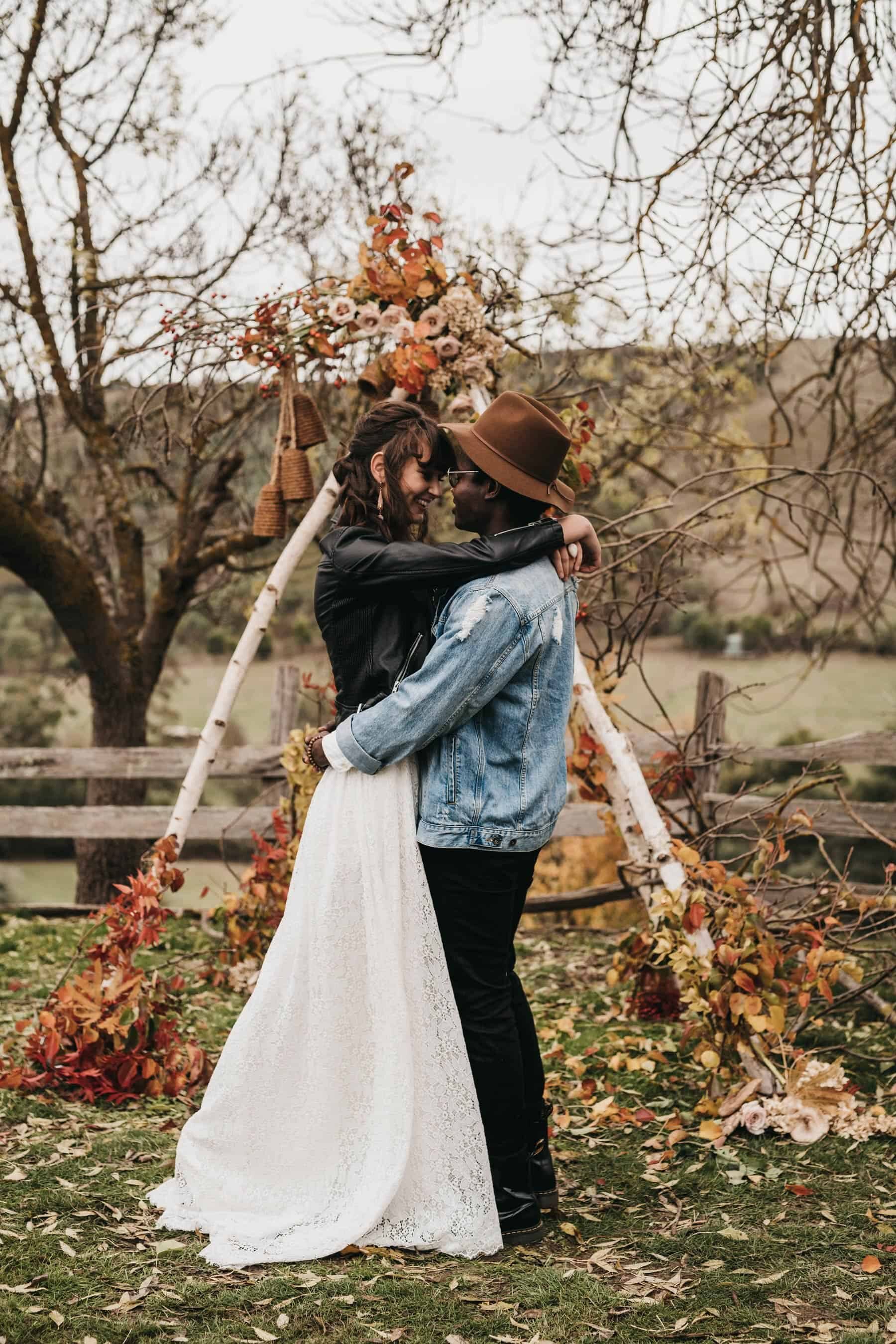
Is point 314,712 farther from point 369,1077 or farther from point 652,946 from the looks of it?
point 369,1077

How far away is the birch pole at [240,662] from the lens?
162 inches

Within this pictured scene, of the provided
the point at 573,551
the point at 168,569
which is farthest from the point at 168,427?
the point at 168,569

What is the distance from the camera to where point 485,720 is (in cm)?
285

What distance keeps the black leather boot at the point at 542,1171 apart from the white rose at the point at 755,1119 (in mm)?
756

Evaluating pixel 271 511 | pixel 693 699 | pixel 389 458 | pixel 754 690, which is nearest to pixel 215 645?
pixel 693 699

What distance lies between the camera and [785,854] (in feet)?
12.9

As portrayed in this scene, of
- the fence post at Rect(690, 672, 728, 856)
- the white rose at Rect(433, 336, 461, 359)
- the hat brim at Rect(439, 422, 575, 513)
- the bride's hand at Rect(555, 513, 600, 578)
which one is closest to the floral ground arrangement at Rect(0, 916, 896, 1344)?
the bride's hand at Rect(555, 513, 600, 578)

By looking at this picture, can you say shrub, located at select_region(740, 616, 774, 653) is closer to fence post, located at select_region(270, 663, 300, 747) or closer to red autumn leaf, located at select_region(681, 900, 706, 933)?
fence post, located at select_region(270, 663, 300, 747)

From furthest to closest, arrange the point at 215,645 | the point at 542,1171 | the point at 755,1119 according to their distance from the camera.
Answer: the point at 215,645 → the point at 755,1119 → the point at 542,1171

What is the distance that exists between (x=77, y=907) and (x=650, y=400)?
4.84m

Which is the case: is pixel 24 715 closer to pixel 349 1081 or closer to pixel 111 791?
pixel 111 791

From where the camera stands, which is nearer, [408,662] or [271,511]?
[408,662]

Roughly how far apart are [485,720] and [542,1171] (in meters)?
1.18

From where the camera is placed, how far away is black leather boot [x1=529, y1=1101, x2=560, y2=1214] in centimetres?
306
